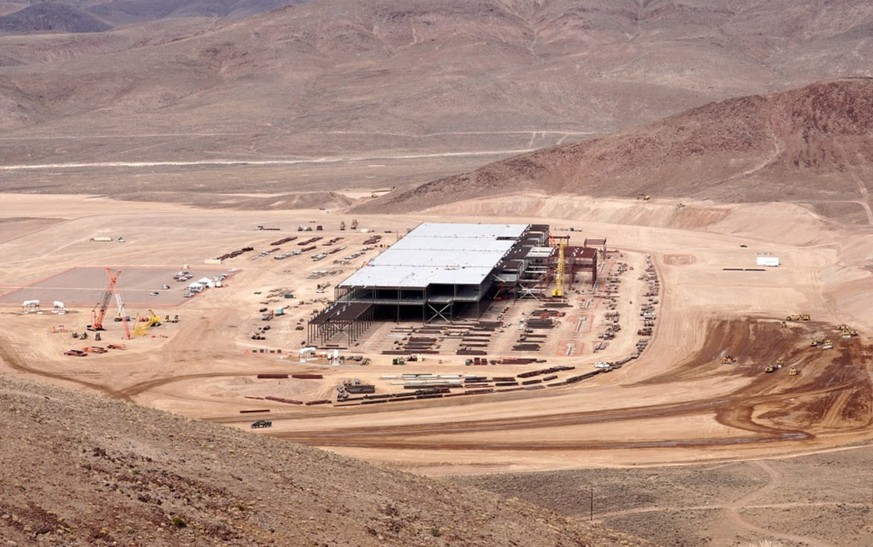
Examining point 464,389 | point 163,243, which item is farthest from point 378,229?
point 464,389

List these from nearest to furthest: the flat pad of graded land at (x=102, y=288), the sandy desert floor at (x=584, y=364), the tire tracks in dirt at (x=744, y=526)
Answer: the tire tracks in dirt at (x=744, y=526) → the sandy desert floor at (x=584, y=364) → the flat pad of graded land at (x=102, y=288)

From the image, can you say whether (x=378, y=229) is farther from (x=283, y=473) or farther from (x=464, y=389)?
(x=283, y=473)

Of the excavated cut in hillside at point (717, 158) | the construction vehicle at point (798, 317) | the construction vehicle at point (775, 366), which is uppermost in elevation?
the excavated cut in hillside at point (717, 158)

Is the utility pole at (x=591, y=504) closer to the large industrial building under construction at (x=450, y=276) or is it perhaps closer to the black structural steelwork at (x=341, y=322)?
the black structural steelwork at (x=341, y=322)

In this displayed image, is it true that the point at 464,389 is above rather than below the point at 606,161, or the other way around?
below

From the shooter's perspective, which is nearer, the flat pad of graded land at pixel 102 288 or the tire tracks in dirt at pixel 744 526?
the tire tracks in dirt at pixel 744 526

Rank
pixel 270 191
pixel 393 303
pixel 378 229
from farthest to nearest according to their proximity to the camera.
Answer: pixel 270 191
pixel 378 229
pixel 393 303

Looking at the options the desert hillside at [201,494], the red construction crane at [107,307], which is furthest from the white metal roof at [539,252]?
the desert hillside at [201,494]

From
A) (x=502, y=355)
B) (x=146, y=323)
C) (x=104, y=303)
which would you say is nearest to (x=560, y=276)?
(x=502, y=355)

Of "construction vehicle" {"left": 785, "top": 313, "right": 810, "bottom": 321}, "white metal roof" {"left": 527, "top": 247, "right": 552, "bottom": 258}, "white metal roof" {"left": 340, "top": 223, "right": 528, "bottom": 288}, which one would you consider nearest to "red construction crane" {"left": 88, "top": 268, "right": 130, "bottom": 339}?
"white metal roof" {"left": 340, "top": 223, "right": 528, "bottom": 288}
